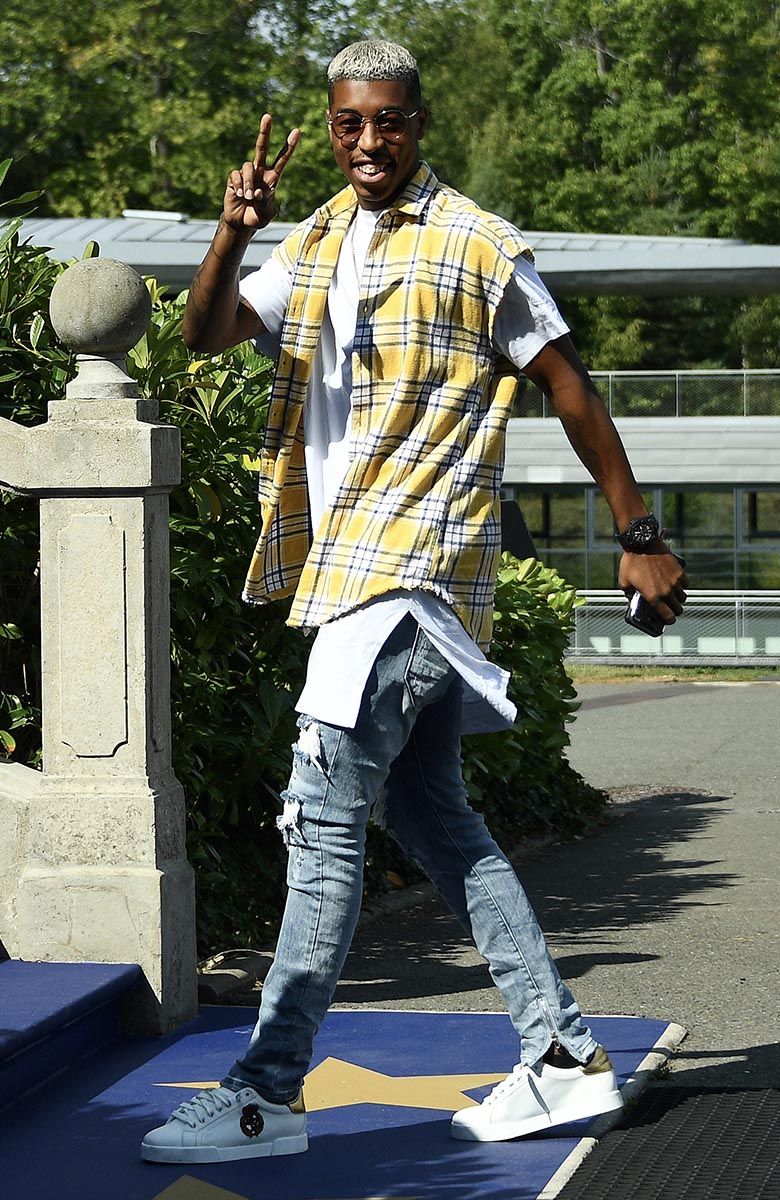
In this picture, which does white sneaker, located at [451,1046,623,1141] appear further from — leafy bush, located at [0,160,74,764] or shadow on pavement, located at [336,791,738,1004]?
leafy bush, located at [0,160,74,764]

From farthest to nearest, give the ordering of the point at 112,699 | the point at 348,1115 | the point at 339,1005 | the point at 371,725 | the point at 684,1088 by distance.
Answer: the point at 339,1005, the point at 112,699, the point at 684,1088, the point at 348,1115, the point at 371,725

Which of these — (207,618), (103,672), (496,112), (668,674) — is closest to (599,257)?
(668,674)

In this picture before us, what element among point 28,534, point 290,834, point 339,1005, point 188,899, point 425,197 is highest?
point 425,197

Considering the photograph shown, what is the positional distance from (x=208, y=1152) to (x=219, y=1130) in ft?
0.18

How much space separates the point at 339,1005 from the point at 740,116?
53959 millimetres

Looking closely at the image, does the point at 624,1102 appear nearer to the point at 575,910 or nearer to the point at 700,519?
the point at 575,910

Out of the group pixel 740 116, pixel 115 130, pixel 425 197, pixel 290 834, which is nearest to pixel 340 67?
pixel 425 197

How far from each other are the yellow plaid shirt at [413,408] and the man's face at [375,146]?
0.05 m

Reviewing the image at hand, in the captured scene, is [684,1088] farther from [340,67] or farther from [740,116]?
[740,116]

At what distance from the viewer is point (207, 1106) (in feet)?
11.7

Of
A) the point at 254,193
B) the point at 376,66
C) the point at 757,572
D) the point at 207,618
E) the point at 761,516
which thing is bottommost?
the point at 757,572

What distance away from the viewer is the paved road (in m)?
5.20

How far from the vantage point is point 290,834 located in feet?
11.7

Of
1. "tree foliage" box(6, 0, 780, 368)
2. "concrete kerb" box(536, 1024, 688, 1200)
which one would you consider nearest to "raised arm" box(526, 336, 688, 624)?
"concrete kerb" box(536, 1024, 688, 1200)
